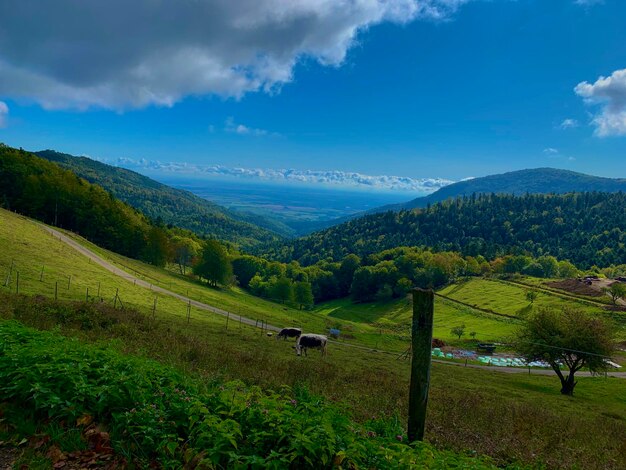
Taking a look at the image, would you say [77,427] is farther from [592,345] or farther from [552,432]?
[592,345]

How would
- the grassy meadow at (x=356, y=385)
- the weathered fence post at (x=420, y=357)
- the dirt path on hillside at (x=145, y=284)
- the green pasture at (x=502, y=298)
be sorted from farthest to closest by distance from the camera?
the green pasture at (x=502, y=298), the dirt path on hillside at (x=145, y=284), the grassy meadow at (x=356, y=385), the weathered fence post at (x=420, y=357)

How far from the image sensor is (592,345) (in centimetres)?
4012

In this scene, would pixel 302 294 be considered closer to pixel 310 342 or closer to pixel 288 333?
pixel 288 333

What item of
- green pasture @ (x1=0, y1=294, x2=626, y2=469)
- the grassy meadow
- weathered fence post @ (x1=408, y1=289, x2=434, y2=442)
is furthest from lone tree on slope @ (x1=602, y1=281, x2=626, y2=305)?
weathered fence post @ (x1=408, y1=289, x2=434, y2=442)

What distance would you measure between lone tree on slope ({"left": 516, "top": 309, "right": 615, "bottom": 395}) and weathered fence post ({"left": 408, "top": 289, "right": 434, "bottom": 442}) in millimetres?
37988

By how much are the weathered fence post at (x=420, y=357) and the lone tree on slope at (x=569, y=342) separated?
37988 millimetres

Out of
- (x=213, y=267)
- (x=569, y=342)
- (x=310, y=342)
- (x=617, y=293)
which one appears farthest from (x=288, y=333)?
(x=617, y=293)

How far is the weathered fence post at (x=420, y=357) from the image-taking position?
8.51 m

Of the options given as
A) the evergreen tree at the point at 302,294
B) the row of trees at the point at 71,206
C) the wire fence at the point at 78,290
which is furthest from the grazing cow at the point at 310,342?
the evergreen tree at the point at 302,294

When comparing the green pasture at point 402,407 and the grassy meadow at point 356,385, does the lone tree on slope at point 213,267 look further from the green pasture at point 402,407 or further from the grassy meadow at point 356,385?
the green pasture at point 402,407

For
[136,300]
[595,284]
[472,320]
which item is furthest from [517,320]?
[136,300]

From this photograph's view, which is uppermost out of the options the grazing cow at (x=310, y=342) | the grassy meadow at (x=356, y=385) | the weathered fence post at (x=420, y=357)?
the weathered fence post at (x=420, y=357)

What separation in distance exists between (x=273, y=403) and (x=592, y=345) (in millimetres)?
46821

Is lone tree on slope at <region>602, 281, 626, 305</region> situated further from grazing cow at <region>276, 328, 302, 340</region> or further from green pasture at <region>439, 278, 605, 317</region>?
grazing cow at <region>276, 328, 302, 340</region>
